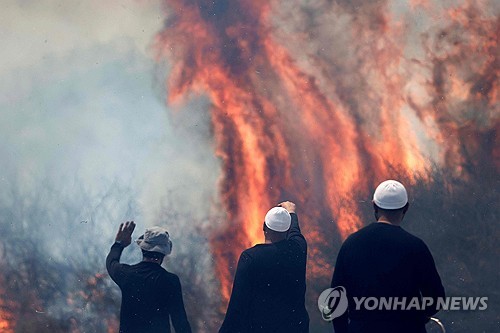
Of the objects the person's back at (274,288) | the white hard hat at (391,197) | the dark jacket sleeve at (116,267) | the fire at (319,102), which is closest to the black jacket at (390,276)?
the white hard hat at (391,197)

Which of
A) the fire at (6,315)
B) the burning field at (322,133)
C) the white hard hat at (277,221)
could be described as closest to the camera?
the white hard hat at (277,221)

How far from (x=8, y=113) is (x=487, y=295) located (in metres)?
8.65

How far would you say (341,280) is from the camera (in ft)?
11.1

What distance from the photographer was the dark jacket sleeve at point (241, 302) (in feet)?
13.4

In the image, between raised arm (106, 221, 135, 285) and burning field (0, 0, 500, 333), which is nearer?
raised arm (106, 221, 135, 285)

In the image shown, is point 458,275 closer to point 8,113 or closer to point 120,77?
point 120,77

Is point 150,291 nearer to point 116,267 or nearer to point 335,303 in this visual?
point 116,267

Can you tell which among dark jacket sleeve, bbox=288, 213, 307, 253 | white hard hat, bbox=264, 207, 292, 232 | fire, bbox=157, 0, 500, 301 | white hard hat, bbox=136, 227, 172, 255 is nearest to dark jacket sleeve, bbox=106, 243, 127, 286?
white hard hat, bbox=136, 227, 172, 255

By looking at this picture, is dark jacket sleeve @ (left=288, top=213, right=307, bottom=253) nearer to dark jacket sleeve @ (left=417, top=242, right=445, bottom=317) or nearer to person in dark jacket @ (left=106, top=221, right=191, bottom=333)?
person in dark jacket @ (left=106, top=221, right=191, bottom=333)

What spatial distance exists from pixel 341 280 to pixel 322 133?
6.53 metres

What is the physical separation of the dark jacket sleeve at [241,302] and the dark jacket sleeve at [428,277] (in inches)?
52.3

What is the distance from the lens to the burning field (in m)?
9.26

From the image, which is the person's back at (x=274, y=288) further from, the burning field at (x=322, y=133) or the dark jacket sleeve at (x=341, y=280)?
the burning field at (x=322, y=133)

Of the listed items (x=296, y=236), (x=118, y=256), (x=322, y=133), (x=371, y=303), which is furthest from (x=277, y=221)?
(x=322, y=133)
